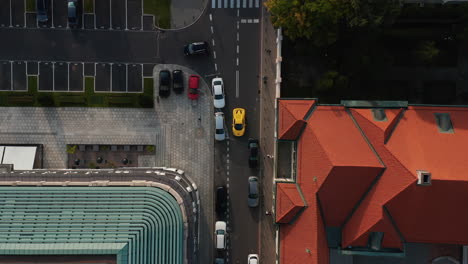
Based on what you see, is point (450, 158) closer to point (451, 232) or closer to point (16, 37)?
point (451, 232)

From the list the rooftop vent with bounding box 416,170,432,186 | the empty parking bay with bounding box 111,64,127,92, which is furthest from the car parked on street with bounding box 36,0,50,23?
the rooftop vent with bounding box 416,170,432,186

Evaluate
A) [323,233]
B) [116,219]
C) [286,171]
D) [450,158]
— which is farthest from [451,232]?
[116,219]

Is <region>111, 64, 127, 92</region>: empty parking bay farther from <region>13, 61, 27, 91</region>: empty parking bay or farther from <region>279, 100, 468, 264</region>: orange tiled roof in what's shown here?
<region>279, 100, 468, 264</region>: orange tiled roof

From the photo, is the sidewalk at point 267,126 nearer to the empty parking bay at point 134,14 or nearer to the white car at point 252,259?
the white car at point 252,259

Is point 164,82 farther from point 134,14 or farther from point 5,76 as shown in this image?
point 5,76

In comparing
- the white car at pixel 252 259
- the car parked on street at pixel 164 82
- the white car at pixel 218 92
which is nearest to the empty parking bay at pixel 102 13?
the car parked on street at pixel 164 82
